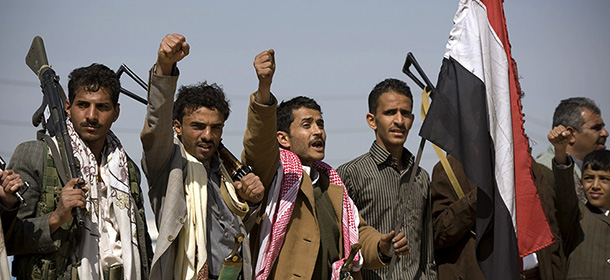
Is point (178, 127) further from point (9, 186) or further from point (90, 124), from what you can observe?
point (9, 186)

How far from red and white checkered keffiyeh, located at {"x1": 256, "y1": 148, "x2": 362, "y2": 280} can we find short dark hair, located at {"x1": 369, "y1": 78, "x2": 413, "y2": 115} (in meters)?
0.92

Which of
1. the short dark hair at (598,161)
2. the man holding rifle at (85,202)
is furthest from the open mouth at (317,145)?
the short dark hair at (598,161)

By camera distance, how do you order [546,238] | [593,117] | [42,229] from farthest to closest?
[593,117] → [546,238] → [42,229]

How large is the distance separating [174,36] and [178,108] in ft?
3.12

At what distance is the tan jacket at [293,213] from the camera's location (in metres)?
5.59

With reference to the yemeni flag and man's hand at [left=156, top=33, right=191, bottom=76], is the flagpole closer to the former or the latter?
the yemeni flag

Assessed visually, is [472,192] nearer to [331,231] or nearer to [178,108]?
[331,231]

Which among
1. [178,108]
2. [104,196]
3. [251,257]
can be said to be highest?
[178,108]

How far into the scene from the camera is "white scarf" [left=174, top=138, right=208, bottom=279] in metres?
5.36

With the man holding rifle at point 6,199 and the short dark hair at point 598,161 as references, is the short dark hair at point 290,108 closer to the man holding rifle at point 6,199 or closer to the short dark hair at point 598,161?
the man holding rifle at point 6,199

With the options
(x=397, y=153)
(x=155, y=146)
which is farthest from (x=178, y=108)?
(x=397, y=153)

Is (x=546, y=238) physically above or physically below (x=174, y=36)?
below

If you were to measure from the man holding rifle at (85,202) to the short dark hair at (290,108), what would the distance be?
1.43 m

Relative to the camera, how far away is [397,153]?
270 inches
